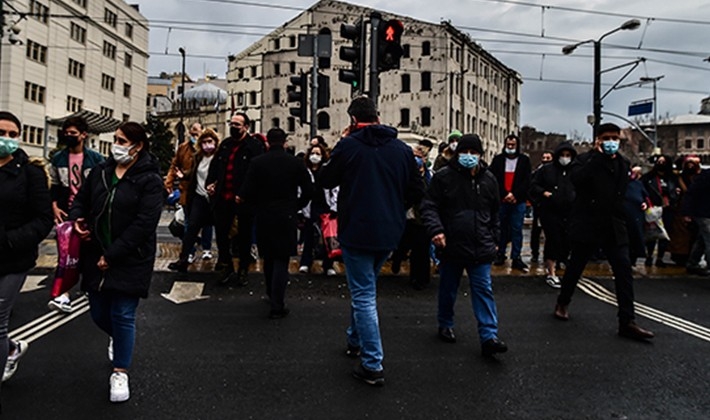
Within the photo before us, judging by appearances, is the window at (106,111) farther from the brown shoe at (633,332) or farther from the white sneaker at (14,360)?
the brown shoe at (633,332)

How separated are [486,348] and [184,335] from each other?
2.71 meters

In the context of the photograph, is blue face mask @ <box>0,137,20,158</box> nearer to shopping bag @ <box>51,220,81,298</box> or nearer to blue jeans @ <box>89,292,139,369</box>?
shopping bag @ <box>51,220,81,298</box>

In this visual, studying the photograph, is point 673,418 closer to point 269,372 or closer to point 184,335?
point 269,372

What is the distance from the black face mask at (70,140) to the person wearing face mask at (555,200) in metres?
6.00

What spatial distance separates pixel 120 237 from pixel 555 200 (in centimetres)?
602

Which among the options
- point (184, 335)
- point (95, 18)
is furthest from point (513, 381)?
point (95, 18)

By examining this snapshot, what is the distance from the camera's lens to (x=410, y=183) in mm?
4543

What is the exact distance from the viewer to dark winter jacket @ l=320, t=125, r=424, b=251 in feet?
14.0

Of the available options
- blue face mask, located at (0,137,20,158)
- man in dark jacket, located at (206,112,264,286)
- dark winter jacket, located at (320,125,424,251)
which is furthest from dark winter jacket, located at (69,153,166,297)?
man in dark jacket, located at (206,112,264,286)

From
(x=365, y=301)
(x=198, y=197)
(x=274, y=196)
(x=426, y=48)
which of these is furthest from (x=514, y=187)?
(x=426, y=48)

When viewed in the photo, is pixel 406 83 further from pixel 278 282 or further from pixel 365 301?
pixel 365 301

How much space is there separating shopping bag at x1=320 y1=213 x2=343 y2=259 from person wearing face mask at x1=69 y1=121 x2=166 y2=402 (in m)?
3.80

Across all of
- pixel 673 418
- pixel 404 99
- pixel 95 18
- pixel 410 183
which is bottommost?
pixel 673 418

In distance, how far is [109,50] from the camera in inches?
2028
